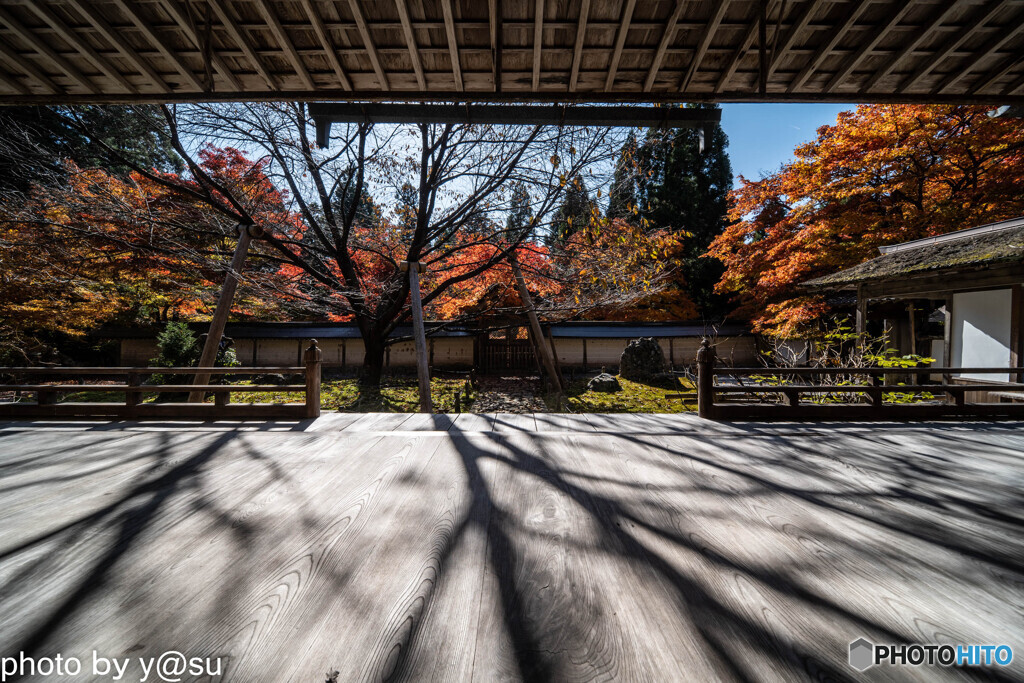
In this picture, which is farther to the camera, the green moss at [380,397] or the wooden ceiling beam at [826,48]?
the green moss at [380,397]

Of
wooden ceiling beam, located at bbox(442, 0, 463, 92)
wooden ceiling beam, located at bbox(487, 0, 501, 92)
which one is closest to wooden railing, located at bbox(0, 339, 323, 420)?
wooden ceiling beam, located at bbox(442, 0, 463, 92)

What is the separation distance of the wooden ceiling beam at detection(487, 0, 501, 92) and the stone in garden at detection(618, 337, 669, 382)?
1070cm

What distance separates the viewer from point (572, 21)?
2355 millimetres

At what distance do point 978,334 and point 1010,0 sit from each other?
7637mm

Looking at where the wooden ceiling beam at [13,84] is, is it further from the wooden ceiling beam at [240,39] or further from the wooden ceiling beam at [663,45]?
the wooden ceiling beam at [663,45]

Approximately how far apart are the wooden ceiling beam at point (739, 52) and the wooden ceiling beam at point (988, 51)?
141cm

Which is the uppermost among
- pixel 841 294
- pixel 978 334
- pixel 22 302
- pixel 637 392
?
pixel 841 294

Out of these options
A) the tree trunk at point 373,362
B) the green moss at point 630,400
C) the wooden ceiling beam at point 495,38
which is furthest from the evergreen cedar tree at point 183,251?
the wooden ceiling beam at point 495,38

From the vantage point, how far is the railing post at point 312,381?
430 cm

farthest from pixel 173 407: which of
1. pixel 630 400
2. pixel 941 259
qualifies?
pixel 941 259

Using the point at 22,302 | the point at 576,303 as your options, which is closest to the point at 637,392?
the point at 576,303

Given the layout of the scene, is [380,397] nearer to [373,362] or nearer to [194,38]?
[373,362]

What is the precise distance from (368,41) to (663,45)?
1905 mm

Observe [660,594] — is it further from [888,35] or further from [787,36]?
[888,35]
